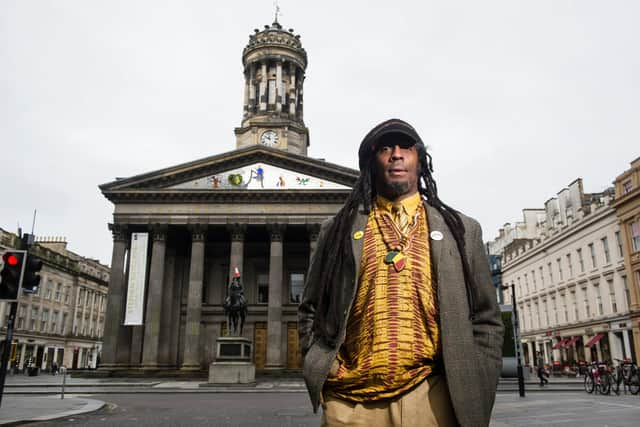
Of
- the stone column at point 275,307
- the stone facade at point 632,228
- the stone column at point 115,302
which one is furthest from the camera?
the stone facade at point 632,228

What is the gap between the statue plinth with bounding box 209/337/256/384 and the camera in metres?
27.9

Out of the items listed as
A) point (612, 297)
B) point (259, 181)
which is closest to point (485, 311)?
point (259, 181)

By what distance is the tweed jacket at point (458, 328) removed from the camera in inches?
94.7

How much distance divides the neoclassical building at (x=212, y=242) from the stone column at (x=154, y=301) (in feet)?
0.23

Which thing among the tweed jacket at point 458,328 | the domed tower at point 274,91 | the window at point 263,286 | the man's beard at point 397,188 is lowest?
the tweed jacket at point 458,328

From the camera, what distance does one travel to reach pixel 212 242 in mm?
45594

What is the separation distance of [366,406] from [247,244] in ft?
142

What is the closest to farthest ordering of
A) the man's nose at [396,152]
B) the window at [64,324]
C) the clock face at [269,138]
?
the man's nose at [396,152]
the clock face at [269,138]
the window at [64,324]

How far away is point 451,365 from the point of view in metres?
2.42

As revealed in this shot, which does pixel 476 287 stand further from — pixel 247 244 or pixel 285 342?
pixel 247 244

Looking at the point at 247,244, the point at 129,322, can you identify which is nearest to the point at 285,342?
the point at 247,244

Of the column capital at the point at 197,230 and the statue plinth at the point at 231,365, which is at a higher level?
the column capital at the point at 197,230

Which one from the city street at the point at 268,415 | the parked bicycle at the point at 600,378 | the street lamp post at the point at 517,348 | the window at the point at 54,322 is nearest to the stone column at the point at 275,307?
the street lamp post at the point at 517,348

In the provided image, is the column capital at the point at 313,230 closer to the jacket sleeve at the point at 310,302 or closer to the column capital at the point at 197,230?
the column capital at the point at 197,230
